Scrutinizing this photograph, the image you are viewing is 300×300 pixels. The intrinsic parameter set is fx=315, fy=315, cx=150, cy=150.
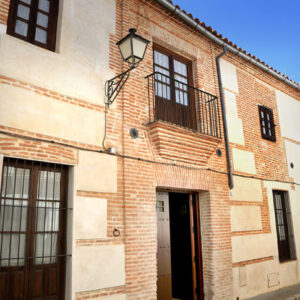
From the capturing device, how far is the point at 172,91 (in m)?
6.57

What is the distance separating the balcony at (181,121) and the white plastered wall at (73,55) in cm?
104

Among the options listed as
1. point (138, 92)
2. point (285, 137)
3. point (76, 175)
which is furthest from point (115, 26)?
point (285, 137)

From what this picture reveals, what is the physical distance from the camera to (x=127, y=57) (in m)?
4.70

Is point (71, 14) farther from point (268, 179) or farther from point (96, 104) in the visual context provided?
point (268, 179)

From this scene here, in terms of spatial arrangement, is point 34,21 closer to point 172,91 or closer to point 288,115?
point 172,91

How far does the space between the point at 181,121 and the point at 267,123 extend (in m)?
3.46

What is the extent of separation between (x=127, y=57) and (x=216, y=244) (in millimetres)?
3995

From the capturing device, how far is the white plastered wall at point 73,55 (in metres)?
4.34

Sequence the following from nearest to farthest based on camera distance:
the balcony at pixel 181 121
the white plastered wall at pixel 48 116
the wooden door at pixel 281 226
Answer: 1. the white plastered wall at pixel 48 116
2. the balcony at pixel 181 121
3. the wooden door at pixel 281 226

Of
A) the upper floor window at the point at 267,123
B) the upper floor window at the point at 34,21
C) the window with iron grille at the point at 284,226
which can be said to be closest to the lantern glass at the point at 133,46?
the upper floor window at the point at 34,21

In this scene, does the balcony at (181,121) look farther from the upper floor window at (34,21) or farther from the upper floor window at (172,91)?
the upper floor window at (34,21)

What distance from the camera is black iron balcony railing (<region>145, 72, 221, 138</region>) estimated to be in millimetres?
6132

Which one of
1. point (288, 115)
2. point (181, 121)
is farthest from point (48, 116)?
point (288, 115)

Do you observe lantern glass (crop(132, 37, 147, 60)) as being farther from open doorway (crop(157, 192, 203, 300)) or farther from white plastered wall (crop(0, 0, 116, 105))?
open doorway (crop(157, 192, 203, 300))
